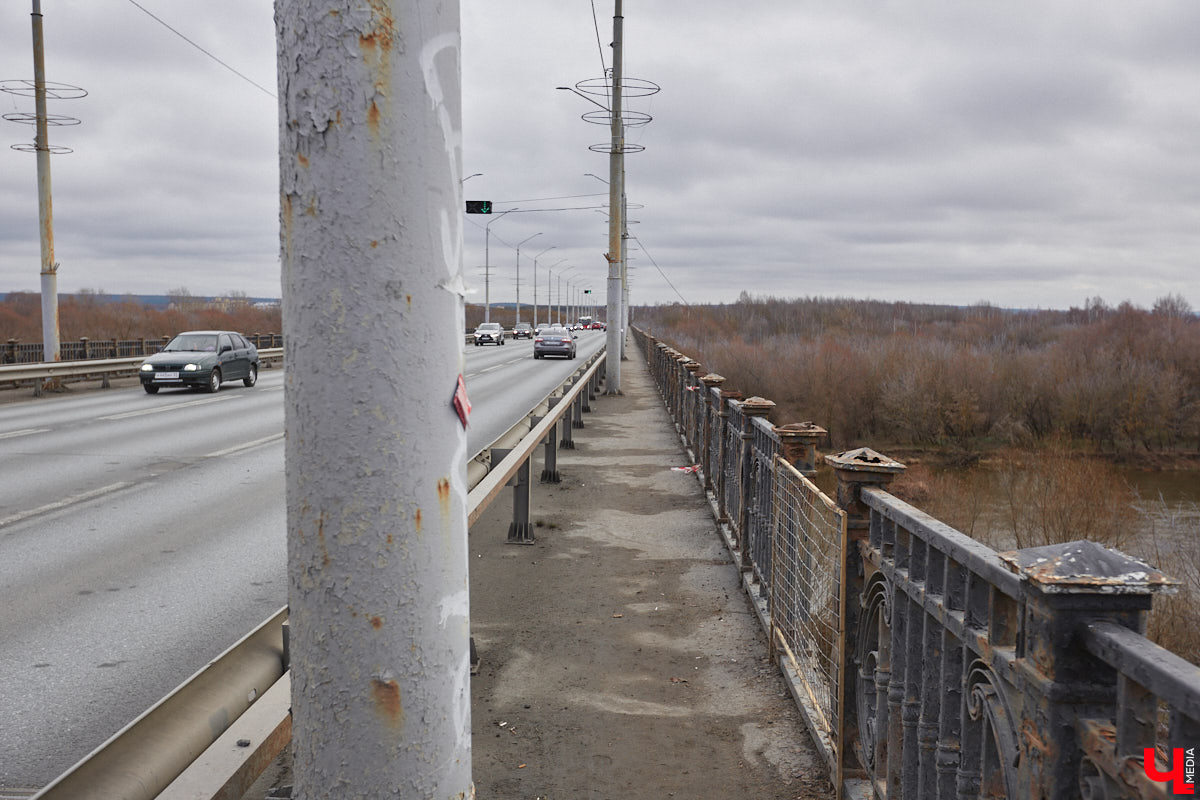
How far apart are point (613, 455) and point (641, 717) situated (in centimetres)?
927

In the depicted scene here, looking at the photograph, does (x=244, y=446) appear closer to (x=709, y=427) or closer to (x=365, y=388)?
(x=709, y=427)

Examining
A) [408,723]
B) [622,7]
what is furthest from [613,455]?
[622,7]

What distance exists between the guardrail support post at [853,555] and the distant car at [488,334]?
65.4m

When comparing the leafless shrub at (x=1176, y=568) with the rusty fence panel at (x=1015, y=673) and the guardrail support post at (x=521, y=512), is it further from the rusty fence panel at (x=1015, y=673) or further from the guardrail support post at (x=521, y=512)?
Answer: the guardrail support post at (x=521, y=512)

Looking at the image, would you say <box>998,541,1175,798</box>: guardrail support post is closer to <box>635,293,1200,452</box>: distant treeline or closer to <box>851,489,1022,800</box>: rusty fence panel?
<box>851,489,1022,800</box>: rusty fence panel

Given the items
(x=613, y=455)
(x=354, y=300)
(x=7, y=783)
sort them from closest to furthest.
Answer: (x=354, y=300) < (x=7, y=783) < (x=613, y=455)

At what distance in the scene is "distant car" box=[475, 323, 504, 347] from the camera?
228 ft

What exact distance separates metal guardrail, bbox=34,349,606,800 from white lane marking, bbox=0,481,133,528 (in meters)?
7.69

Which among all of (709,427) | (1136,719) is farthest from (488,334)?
(1136,719)

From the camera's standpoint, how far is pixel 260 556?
8195 millimetres

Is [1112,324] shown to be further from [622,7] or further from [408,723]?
[408,723]

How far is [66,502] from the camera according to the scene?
33.5 ft

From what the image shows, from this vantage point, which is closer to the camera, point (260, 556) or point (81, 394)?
point (260, 556)

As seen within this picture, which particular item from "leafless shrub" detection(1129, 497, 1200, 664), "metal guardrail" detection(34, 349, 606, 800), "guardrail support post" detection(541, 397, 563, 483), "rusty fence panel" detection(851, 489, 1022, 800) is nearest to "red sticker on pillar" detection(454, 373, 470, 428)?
"metal guardrail" detection(34, 349, 606, 800)
